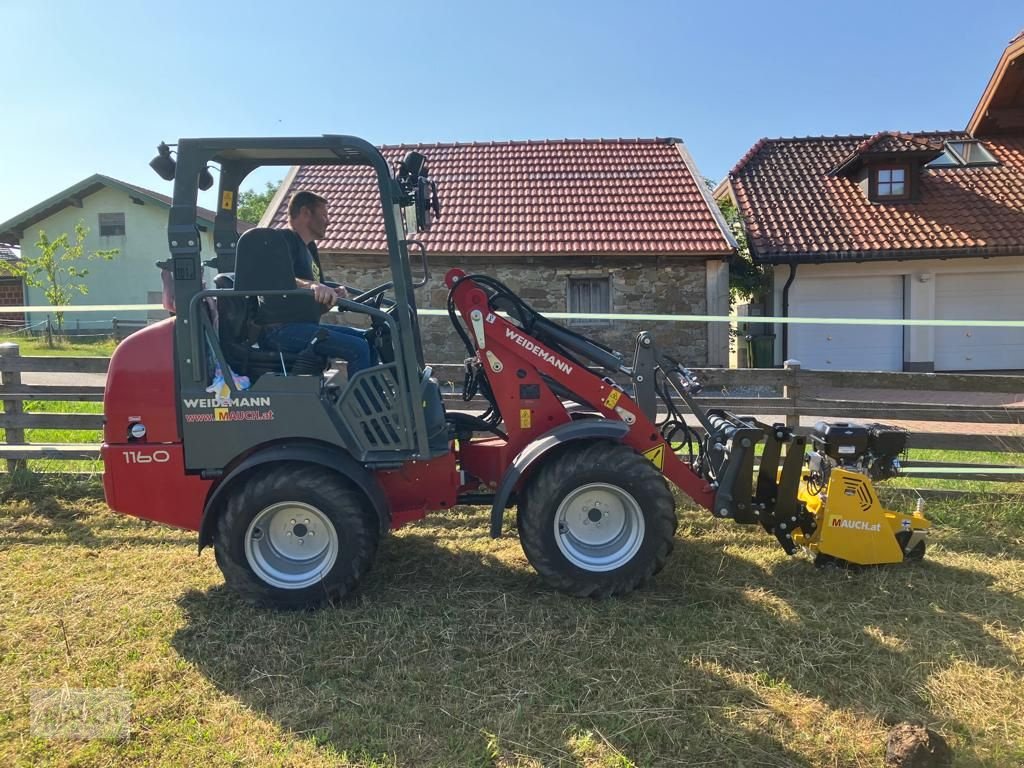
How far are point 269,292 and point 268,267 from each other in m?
0.13

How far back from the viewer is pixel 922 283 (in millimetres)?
14680

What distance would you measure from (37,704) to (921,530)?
442cm

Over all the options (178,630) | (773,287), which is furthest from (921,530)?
(773,287)

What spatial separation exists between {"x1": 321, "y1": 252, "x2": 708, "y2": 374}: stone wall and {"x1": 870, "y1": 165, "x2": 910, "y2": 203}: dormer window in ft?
16.8

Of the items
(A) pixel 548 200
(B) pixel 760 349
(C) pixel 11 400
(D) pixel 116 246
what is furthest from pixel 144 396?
(D) pixel 116 246

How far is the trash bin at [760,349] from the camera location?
14.3 m

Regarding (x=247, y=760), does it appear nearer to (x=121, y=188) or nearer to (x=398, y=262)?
(x=398, y=262)

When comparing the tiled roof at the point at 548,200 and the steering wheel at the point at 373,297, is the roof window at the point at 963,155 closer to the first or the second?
the tiled roof at the point at 548,200

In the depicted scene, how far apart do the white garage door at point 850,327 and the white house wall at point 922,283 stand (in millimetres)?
83

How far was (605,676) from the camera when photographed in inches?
122

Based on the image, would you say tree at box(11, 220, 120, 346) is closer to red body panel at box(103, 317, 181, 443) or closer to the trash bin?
the trash bin

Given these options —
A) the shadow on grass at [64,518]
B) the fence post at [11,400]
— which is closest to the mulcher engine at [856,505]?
the shadow on grass at [64,518]

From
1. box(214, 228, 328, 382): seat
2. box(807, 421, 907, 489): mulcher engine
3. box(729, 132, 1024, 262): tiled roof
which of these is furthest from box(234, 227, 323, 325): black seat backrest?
box(729, 132, 1024, 262): tiled roof

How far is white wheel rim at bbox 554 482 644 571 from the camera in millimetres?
3803
